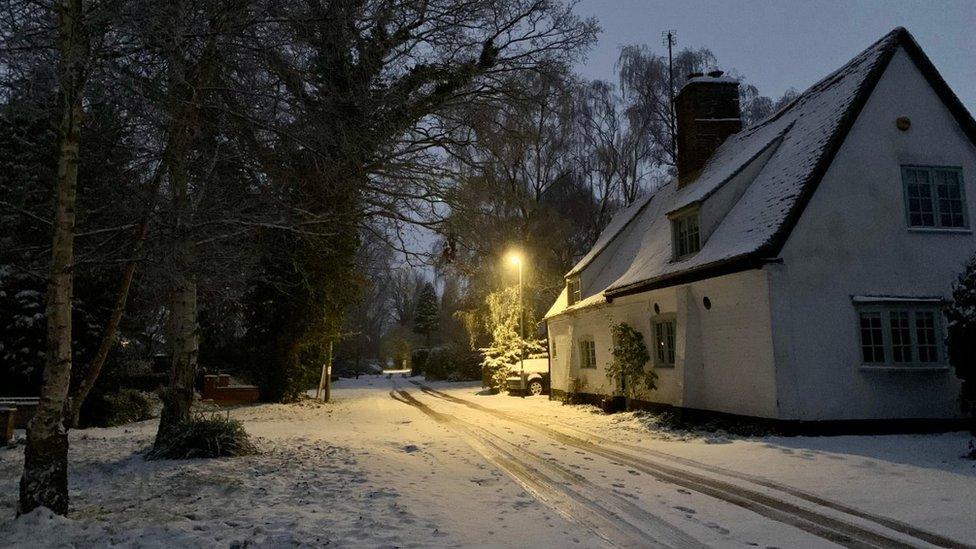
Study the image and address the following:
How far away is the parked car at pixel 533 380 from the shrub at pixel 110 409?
54.4 feet

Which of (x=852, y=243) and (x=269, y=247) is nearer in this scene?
(x=269, y=247)

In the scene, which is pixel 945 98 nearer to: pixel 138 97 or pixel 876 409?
pixel 876 409

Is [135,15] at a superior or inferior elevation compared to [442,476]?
superior

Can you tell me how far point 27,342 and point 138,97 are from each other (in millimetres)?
13250

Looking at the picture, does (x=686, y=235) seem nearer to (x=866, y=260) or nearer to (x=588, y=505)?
(x=866, y=260)

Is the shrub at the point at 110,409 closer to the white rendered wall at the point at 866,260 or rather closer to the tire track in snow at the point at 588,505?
the tire track in snow at the point at 588,505

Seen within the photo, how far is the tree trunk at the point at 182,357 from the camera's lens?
10.4 metres

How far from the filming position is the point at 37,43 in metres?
6.09

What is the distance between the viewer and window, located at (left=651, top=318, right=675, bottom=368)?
53.6ft

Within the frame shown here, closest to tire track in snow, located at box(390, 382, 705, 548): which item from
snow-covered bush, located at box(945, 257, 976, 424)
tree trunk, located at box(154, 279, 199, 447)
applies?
tree trunk, located at box(154, 279, 199, 447)

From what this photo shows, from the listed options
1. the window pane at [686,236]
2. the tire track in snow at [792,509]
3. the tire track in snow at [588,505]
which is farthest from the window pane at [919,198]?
the tire track in snow at [588,505]

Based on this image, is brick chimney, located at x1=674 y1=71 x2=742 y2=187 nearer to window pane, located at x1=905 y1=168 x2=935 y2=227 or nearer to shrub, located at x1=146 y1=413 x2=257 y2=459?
window pane, located at x1=905 y1=168 x2=935 y2=227

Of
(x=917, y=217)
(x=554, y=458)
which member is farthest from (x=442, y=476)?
(x=917, y=217)

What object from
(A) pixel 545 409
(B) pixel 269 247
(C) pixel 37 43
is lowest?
(A) pixel 545 409
